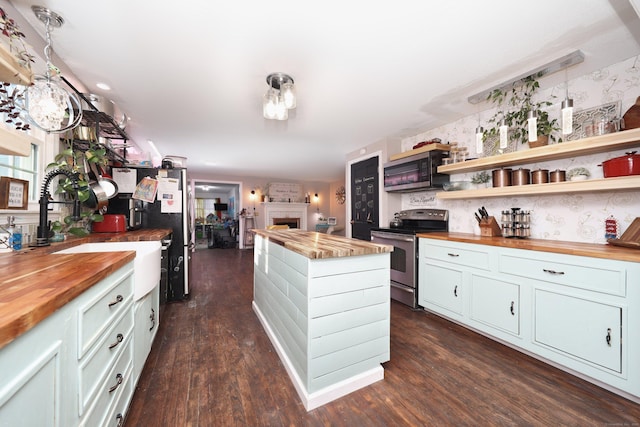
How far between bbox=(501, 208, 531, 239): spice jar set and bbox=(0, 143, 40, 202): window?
3835mm

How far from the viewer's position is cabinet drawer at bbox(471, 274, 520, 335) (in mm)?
1924

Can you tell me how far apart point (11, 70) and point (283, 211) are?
715 cm

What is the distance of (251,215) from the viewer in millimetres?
7742

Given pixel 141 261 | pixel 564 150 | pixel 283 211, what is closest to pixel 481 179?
pixel 564 150

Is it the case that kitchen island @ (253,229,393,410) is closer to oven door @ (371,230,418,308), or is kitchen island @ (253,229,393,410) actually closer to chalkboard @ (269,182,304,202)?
oven door @ (371,230,418,308)

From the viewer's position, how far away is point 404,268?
2.90 m

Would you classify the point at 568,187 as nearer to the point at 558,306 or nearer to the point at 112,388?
the point at 558,306

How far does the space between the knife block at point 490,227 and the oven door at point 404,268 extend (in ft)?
2.25

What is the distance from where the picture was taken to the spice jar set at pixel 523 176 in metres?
2.13

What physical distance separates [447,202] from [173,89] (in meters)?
3.35

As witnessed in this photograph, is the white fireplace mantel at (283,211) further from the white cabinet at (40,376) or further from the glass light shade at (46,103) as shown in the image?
the white cabinet at (40,376)

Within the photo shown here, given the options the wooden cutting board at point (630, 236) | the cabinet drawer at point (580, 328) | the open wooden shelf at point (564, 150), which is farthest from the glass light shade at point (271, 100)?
the wooden cutting board at point (630, 236)

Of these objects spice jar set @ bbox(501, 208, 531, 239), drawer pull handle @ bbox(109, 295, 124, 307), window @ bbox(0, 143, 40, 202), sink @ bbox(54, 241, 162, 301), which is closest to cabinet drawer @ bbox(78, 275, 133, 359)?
drawer pull handle @ bbox(109, 295, 124, 307)

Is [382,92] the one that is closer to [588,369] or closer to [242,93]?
[242,93]
